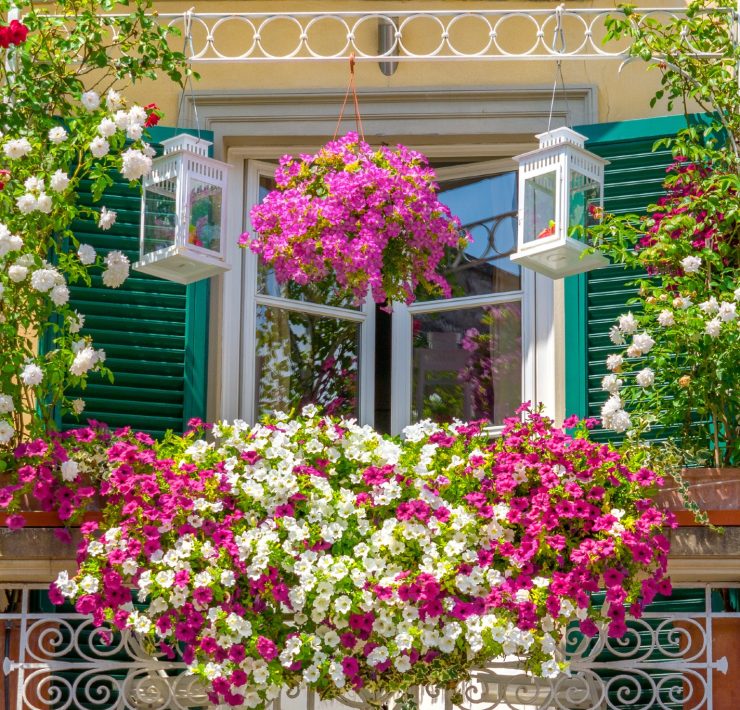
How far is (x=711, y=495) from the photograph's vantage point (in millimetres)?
6434

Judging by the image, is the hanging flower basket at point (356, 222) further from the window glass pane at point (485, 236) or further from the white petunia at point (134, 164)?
the window glass pane at point (485, 236)

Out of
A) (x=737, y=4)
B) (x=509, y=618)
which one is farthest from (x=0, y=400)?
(x=737, y=4)

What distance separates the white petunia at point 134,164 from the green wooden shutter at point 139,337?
0.82 meters

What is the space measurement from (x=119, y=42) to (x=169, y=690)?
252cm

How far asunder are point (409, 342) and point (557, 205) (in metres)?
1.33

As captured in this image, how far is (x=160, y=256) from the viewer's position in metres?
6.83

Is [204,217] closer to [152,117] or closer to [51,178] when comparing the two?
[152,117]

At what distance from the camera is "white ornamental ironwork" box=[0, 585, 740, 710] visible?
630 cm

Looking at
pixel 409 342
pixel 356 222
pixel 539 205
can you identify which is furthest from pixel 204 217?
pixel 409 342

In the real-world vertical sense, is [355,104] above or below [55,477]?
above

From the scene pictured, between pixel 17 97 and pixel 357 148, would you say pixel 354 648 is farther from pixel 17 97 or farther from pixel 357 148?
pixel 17 97

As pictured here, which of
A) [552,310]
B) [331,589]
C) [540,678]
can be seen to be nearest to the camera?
[331,589]

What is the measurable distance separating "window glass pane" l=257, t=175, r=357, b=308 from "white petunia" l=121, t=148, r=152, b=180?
4.11 ft

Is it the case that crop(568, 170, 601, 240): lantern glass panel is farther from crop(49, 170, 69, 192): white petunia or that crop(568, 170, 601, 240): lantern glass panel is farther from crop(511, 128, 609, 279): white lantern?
crop(49, 170, 69, 192): white petunia
